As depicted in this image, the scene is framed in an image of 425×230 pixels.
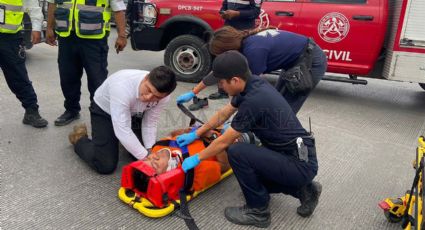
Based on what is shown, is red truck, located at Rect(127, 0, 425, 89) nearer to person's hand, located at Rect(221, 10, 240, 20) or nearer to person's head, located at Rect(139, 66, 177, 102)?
person's hand, located at Rect(221, 10, 240, 20)

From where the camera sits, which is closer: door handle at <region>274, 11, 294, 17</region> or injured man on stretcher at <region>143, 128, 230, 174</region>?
injured man on stretcher at <region>143, 128, 230, 174</region>

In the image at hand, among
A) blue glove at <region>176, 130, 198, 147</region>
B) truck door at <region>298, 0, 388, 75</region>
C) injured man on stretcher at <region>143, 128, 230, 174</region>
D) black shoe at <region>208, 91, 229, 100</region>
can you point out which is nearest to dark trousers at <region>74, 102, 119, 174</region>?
injured man on stretcher at <region>143, 128, 230, 174</region>

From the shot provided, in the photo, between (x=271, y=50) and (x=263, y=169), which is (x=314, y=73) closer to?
(x=271, y=50)

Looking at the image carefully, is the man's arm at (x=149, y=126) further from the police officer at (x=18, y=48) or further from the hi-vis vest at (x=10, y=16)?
the hi-vis vest at (x=10, y=16)

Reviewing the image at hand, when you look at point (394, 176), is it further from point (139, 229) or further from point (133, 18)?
point (133, 18)

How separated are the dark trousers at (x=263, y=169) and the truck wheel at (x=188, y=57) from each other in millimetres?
3406

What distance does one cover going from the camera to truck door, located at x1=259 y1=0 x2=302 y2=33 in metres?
5.24

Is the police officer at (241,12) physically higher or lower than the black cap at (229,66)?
higher

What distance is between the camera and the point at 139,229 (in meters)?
2.29

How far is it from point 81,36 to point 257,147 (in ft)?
6.76

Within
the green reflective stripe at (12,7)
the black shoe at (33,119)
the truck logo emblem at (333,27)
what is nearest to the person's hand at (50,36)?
the green reflective stripe at (12,7)

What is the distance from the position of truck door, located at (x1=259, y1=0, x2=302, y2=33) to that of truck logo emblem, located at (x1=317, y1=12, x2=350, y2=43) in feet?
1.17

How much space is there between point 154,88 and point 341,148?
86.1 inches

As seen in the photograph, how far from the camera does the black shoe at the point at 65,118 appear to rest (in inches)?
149
